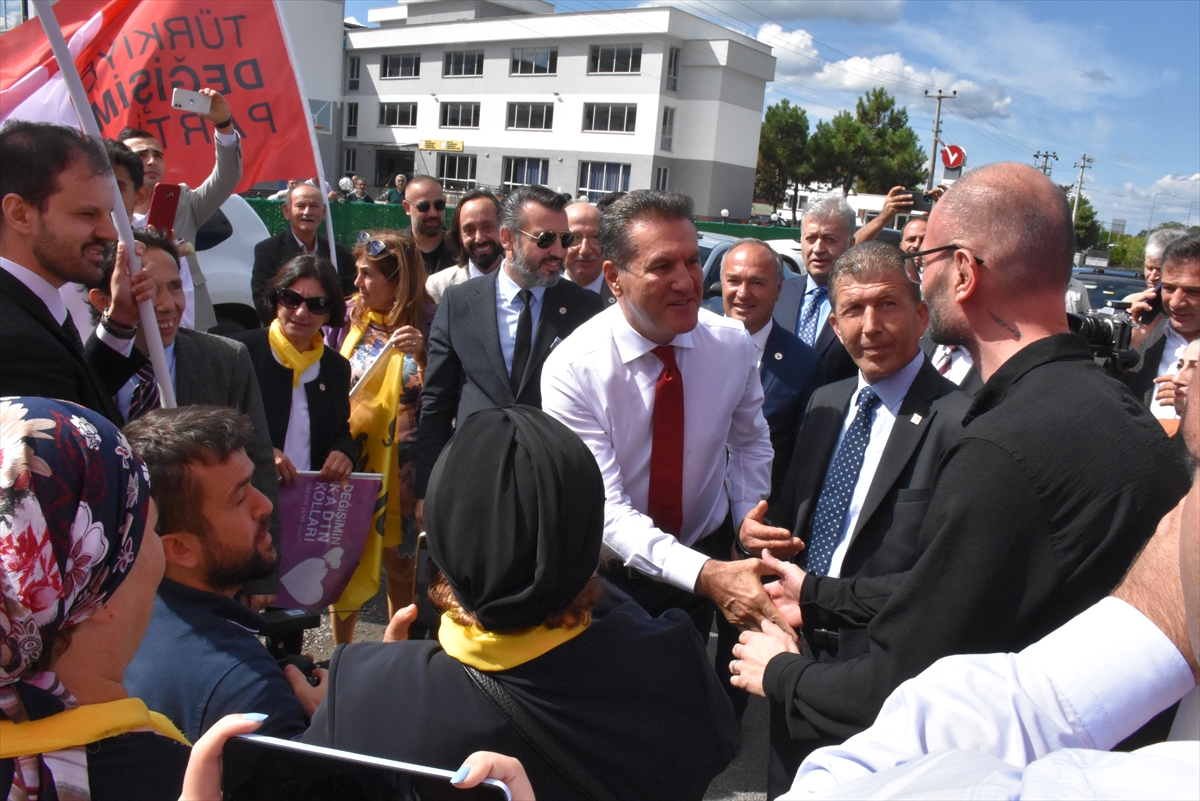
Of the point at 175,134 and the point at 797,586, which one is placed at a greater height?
the point at 175,134

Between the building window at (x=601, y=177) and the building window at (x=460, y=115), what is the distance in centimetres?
908

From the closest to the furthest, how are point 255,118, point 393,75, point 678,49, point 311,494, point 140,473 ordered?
1. point 140,473
2. point 311,494
3. point 255,118
4. point 678,49
5. point 393,75

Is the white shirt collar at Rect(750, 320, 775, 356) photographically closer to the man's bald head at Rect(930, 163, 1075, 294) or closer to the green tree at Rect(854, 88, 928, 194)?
the man's bald head at Rect(930, 163, 1075, 294)

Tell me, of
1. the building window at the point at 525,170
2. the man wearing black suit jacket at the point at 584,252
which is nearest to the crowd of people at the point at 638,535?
the man wearing black suit jacket at the point at 584,252

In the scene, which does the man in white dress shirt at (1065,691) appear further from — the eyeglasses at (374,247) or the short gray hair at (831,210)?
the short gray hair at (831,210)

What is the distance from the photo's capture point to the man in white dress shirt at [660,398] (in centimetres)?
277

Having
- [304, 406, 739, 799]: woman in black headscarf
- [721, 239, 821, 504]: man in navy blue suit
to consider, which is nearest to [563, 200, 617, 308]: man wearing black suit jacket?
[721, 239, 821, 504]: man in navy blue suit

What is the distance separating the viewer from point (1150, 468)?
1451 millimetres

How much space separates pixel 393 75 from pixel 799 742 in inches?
2373

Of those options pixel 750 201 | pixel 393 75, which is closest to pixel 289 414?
pixel 750 201

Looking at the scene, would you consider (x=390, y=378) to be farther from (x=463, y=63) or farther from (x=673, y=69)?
(x=463, y=63)

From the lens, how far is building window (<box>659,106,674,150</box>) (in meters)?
47.3

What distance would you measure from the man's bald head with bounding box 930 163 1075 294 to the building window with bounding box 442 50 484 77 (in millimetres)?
54738

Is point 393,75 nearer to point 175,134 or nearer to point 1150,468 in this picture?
point 175,134
